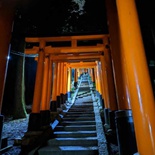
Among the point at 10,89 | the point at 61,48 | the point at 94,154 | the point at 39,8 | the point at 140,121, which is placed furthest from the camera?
the point at 10,89

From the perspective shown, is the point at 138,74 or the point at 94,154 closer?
the point at 138,74

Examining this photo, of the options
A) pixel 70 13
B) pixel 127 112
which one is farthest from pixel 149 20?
pixel 127 112

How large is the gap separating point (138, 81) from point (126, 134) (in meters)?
1.37

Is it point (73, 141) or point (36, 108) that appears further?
point (36, 108)

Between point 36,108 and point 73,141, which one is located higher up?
point 36,108

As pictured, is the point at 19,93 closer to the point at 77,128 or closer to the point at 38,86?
the point at 38,86

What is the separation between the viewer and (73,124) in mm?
6551

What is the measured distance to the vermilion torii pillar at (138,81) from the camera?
5.72ft

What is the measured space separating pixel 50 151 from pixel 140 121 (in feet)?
11.1

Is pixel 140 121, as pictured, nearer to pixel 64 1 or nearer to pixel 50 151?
pixel 50 151

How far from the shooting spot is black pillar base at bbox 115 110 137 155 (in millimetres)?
2719

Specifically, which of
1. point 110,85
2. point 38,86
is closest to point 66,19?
point 38,86

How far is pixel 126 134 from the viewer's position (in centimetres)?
278

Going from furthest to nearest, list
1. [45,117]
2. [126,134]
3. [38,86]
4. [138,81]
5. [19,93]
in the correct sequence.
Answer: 1. [19,93]
2. [45,117]
3. [38,86]
4. [126,134]
5. [138,81]
